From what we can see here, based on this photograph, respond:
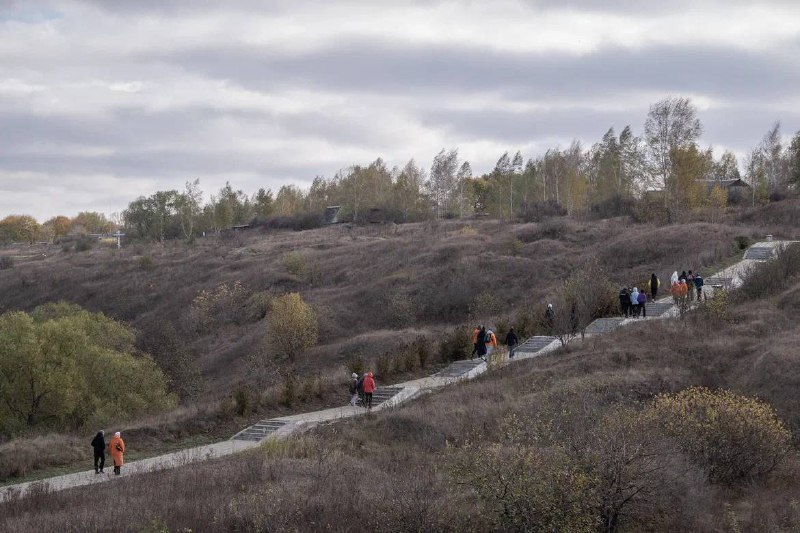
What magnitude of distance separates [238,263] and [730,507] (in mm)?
55415

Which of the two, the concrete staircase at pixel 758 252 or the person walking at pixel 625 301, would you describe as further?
the concrete staircase at pixel 758 252

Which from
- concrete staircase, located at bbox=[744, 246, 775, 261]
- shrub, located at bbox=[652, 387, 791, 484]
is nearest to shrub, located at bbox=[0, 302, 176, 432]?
shrub, located at bbox=[652, 387, 791, 484]

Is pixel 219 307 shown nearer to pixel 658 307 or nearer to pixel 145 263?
pixel 145 263

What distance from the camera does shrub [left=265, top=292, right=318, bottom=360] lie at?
37750 millimetres

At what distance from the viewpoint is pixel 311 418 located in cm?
2061

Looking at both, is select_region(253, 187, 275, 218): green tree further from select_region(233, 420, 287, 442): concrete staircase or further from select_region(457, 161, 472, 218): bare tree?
select_region(233, 420, 287, 442): concrete staircase

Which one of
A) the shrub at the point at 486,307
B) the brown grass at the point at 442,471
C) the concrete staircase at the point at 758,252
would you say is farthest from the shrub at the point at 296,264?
the brown grass at the point at 442,471

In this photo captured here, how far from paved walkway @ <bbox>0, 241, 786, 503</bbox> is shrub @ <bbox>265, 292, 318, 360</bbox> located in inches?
524

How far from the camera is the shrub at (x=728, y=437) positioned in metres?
13.0

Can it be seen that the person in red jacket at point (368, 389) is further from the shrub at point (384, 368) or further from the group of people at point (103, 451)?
the group of people at point (103, 451)

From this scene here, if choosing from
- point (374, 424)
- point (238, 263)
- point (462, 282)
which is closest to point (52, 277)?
point (238, 263)

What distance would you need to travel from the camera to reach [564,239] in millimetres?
53750

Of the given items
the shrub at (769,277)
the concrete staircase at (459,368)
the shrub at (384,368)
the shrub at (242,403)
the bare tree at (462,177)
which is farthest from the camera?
the bare tree at (462,177)

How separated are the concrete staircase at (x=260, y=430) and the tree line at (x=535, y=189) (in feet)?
136
